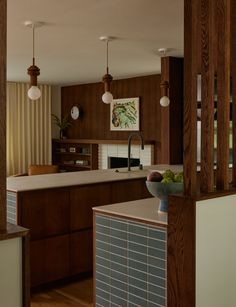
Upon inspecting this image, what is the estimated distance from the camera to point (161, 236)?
215 centimetres

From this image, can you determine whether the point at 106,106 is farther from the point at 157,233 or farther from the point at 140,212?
the point at 157,233

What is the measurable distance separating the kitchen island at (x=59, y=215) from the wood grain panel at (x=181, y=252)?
1.51 metres

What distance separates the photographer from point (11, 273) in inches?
52.9

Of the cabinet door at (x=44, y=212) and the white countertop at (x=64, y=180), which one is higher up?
the white countertop at (x=64, y=180)

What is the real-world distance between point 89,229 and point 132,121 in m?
4.12

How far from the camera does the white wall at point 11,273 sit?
1324 mm

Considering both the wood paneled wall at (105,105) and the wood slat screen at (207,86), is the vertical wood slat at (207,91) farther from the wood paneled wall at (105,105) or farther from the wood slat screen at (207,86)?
the wood paneled wall at (105,105)

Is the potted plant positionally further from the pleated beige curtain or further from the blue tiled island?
the blue tiled island

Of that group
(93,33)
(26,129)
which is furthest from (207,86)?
(26,129)

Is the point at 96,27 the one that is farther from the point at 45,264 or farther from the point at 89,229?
the point at 45,264

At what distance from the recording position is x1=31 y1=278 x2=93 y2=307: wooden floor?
3.14m

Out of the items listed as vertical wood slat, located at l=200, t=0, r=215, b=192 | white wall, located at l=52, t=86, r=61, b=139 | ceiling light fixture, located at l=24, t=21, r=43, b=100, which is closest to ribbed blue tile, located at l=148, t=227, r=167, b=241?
vertical wood slat, located at l=200, t=0, r=215, b=192

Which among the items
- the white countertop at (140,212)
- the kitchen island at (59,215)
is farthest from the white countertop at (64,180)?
the white countertop at (140,212)

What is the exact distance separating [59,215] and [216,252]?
164 cm
